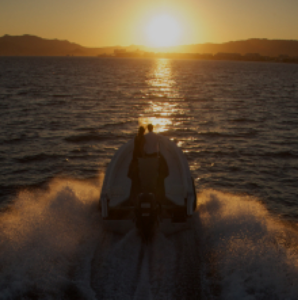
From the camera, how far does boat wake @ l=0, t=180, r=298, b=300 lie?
519cm

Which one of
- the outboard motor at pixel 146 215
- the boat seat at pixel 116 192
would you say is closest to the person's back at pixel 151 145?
the boat seat at pixel 116 192

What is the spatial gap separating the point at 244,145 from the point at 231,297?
11.9 meters

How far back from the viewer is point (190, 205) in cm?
682

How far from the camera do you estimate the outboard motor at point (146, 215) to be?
6.15 meters

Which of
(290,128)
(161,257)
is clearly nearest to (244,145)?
(290,128)

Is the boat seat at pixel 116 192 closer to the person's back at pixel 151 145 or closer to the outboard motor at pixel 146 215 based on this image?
the outboard motor at pixel 146 215

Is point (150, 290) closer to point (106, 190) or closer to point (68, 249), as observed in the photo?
point (68, 249)

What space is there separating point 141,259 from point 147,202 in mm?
1155

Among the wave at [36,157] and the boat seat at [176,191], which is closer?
the boat seat at [176,191]

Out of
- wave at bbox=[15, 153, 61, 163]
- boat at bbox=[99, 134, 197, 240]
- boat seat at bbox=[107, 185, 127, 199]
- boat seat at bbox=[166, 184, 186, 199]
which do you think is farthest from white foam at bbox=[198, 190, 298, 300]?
wave at bbox=[15, 153, 61, 163]

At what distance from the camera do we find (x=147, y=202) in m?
6.25

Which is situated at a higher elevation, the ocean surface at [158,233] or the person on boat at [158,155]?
the person on boat at [158,155]

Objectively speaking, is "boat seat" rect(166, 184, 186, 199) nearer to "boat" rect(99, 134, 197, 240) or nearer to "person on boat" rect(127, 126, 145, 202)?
"boat" rect(99, 134, 197, 240)

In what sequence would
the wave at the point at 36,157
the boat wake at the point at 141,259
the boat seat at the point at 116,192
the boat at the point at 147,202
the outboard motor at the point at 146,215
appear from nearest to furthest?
the boat wake at the point at 141,259, the outboard motor at the point at 146,215, the boat at the point at 147,202, the boat seat at the point at 116,192, the wave at the point at 36,157
